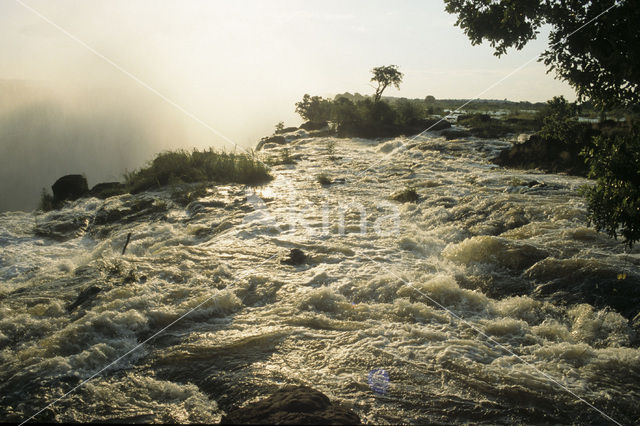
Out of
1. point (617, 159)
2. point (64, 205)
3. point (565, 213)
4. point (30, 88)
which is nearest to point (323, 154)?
point (64, 205)

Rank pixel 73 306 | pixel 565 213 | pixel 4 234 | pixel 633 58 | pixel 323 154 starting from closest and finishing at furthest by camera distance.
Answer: pixel 633 58, pixel 73 306, pixel 565 213, pixel 4 234, pixel 323 154

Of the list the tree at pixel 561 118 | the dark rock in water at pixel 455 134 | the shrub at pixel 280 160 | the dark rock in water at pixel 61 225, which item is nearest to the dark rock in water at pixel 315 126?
the dark rock in water at pixel 455 134

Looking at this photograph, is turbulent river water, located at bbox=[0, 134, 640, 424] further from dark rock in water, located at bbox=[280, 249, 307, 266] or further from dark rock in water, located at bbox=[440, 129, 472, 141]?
dark rock in water, located at bbox=[440, 129, 472, 141]

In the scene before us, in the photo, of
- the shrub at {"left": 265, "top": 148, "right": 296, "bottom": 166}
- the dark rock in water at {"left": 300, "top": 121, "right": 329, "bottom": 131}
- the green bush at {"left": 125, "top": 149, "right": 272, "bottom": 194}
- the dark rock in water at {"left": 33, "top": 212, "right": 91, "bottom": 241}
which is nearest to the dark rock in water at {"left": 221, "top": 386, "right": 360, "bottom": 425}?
the dark rock in water at {"left": 33, "top": 212, "right": 91, "bottom": 241}

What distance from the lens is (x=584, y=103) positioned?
17.8 feet

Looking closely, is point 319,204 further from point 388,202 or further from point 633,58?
point 633,58

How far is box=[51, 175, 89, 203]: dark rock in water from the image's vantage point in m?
13.4

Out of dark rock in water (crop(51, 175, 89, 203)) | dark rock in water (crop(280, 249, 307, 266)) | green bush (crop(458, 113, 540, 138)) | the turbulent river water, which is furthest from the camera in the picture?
green bush (crop(458, 113, 540, 138))

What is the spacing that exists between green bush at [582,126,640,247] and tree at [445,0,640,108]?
94 centimetres

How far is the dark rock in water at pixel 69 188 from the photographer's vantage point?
1339 cm

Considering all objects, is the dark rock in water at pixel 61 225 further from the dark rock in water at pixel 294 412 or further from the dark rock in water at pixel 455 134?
the dark rock in water at pixel 455 134

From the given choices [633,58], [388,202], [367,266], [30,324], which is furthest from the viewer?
[388,202]

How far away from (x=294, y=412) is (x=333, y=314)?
2784mm

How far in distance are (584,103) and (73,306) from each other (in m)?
7.37
